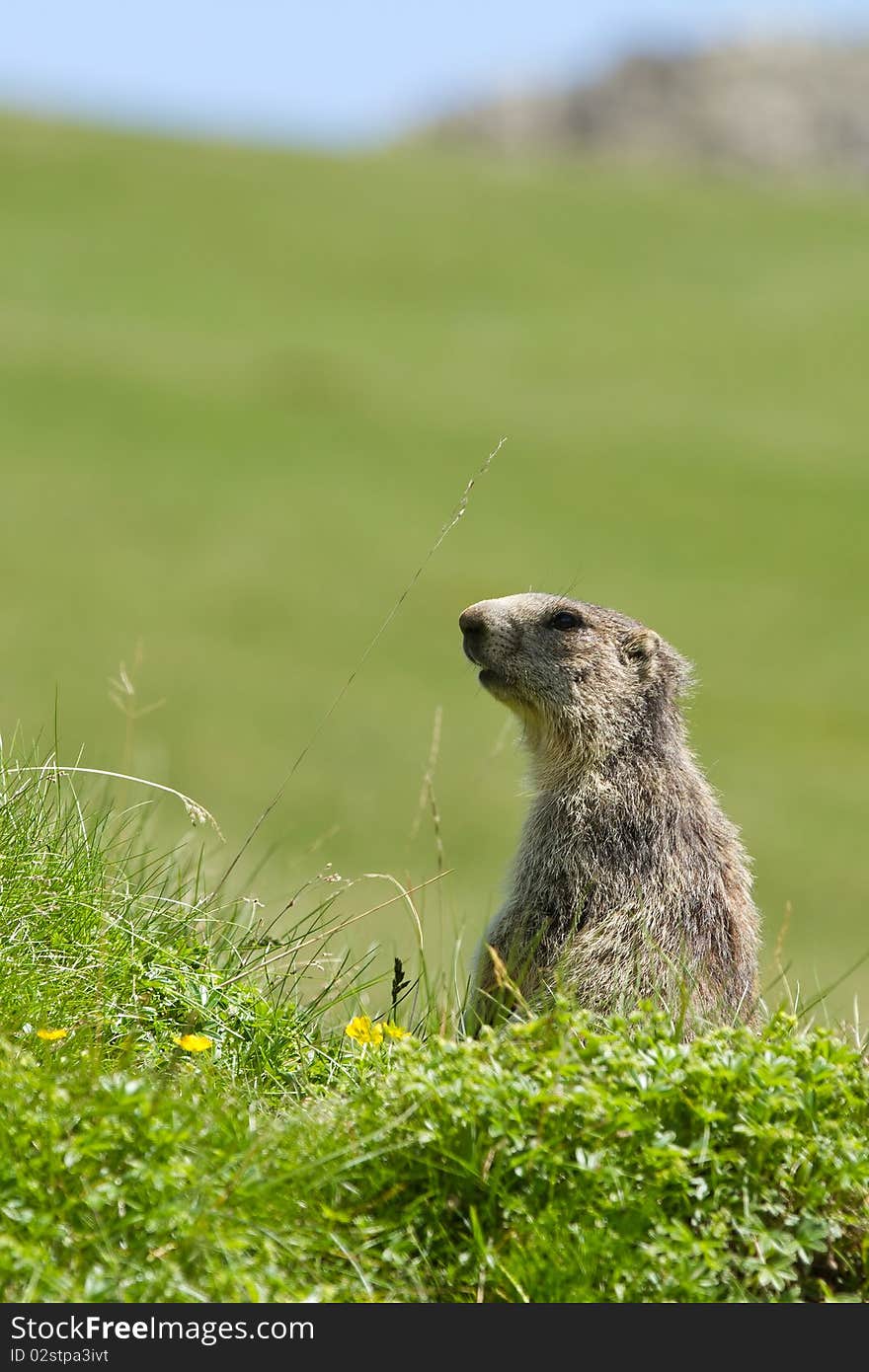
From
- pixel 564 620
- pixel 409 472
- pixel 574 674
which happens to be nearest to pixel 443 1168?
pixel 574 674

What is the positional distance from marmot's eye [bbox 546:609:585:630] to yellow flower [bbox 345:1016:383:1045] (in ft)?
5.91

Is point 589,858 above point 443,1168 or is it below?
above

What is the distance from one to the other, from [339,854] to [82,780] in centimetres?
686

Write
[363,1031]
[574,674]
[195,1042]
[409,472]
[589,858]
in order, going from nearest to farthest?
[195,1042]
[363,1031]
[589,858]
[574,674]
[409,472]

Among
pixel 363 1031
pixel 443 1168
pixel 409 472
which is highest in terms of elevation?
pixel 409 472

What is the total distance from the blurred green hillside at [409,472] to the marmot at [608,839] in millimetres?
2182

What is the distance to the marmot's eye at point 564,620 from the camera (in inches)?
208

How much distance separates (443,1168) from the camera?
10.5 feet

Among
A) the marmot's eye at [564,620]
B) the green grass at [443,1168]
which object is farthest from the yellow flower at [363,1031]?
the marmot's eye at [564,620]

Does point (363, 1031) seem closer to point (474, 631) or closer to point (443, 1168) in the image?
point (443, 1168)

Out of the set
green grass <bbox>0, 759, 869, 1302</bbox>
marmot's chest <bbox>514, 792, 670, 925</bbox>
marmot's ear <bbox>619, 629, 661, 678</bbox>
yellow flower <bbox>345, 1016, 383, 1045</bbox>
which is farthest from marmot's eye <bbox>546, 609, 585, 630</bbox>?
green grass <bbox>0, 759, 869, 1302</bbox>

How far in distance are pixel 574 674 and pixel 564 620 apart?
0.71 feet

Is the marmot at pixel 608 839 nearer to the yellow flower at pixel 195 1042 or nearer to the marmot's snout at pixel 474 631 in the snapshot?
the marmot's snout at pixel 474 631
